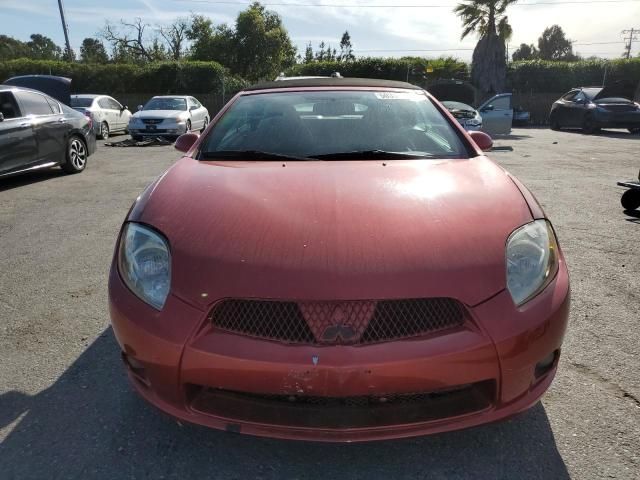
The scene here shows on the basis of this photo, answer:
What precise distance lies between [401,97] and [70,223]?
3.93 meters

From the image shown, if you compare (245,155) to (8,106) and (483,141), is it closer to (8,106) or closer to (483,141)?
(483,141)

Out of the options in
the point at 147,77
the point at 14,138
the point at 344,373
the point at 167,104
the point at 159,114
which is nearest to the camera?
the point at 344,373

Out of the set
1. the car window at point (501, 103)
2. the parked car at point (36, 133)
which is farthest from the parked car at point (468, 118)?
the parked car at point (36, 133)

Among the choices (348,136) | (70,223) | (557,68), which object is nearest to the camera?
(348,136)

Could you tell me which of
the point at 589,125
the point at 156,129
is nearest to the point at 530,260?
the point at 156,129

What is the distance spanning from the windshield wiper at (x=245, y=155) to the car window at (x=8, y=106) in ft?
19.2

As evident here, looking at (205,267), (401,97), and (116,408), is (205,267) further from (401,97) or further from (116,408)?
(401,97)

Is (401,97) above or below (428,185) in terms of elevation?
above

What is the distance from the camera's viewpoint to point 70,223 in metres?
5.30

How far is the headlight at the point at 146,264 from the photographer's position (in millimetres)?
1781

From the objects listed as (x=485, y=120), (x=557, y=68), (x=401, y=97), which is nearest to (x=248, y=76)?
(x=557, y=68)

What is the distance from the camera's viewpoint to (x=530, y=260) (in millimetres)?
1837

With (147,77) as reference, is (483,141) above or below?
above

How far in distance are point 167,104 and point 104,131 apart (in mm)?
2068
